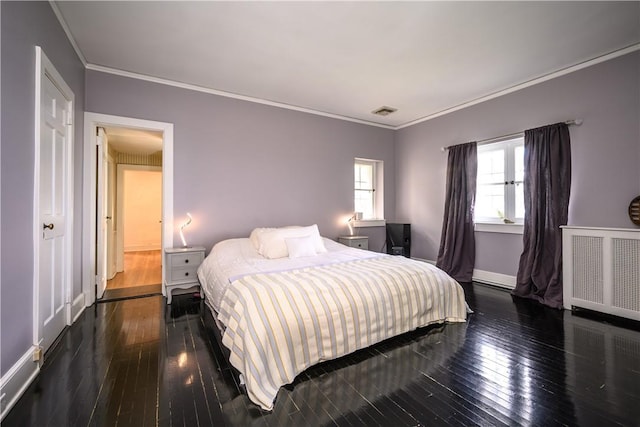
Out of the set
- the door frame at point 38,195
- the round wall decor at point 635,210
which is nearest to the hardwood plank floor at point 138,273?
the door frame at point 38,195

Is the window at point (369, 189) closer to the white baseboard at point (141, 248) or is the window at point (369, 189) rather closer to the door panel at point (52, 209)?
the door panel at point (52, 209)

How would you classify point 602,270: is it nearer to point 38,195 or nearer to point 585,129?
point 585,129

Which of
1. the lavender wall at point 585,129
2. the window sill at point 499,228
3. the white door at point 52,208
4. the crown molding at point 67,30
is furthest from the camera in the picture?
the window sill at point 499,228

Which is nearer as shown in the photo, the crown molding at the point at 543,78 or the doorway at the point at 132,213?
the crown molding at the point at 543,78

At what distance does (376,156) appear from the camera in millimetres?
5352

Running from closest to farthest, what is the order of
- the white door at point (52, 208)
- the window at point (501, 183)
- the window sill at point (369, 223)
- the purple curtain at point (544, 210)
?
the white door at point (52, 208) → the purple curtain at point (544, 210) → the window at point (501, 183) → the window sill at point (369, 223)

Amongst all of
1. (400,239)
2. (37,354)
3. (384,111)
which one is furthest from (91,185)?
(400,239)

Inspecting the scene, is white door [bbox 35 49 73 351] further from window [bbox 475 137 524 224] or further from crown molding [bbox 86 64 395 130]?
window [bbox 475 137 524 224]

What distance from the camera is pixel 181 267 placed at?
3.36 meters

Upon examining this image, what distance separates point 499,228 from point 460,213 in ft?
1.81

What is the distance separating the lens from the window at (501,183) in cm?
390

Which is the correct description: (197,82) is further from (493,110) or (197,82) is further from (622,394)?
(622,394)

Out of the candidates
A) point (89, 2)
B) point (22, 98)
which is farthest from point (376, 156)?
point (22, 98)

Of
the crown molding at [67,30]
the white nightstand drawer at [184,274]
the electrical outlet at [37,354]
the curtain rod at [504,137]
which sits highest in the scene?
the crown molding at [67,30]
